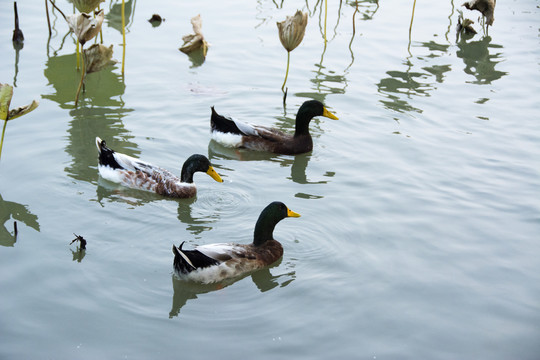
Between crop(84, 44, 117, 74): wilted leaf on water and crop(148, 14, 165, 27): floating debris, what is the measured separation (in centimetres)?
422

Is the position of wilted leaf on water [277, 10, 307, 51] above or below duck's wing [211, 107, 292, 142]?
above

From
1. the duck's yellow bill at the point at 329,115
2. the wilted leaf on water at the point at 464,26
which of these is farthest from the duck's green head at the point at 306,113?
the wilted leaf on water at the point at 464,26

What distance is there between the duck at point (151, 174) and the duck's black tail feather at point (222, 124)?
4.58ft

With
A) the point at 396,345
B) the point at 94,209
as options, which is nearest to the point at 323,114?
the point at 94,209

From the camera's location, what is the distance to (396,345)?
6.55 m

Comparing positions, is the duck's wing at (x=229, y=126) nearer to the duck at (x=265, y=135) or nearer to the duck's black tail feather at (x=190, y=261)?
the duck at (x=265, y=135)

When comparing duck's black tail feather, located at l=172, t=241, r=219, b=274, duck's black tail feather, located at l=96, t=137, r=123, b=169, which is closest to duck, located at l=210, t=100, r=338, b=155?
duck's black tail feather, located at l=96, t=137, r=123, b=169

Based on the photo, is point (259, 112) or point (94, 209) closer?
point (94, 209)

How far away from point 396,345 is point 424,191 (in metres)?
3.27

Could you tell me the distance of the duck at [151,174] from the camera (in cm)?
916

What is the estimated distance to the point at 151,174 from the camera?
9227 mm

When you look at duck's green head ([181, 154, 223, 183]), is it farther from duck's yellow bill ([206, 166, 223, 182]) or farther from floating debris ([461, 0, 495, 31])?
floating debris ([461, 0, 495, 31])

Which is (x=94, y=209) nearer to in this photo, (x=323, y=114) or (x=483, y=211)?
(x=323, y=114)

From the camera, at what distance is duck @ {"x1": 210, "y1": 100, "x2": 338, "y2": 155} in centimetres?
1059
